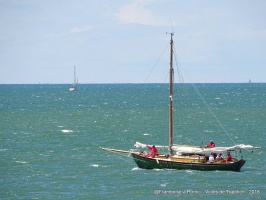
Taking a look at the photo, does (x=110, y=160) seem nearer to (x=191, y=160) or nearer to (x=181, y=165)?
(x=181, y=165)

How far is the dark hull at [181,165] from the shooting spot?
2377 inches

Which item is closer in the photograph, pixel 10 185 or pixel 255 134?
pixel 10 185

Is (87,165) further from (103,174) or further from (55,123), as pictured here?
(55,123)

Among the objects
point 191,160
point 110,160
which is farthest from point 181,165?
point 110,160

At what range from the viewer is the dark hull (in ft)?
198

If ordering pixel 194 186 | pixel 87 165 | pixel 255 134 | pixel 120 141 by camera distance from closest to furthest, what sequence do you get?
pixel 194 186, pixel 87 165, pixel 120 141, pixel 255 134

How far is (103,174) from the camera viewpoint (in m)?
59.6

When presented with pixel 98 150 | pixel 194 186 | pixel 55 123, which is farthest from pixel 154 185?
pixel 55 123

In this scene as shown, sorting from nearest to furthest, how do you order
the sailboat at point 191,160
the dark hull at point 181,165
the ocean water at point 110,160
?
1. the ocean water at point 110,160
2. the dark hull at point 181,165
3. the sailboat at point 191,160

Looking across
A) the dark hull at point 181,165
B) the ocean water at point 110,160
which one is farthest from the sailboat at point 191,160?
the ocean water at point 110,160

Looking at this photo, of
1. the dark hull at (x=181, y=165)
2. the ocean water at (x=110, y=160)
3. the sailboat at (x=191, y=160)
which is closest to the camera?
the ocean water at (x=110, y=160)

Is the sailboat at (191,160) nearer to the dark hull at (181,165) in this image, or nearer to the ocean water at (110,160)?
the dark hull at (181,165)

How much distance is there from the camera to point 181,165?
61094 mm

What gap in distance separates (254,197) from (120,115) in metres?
79.0
